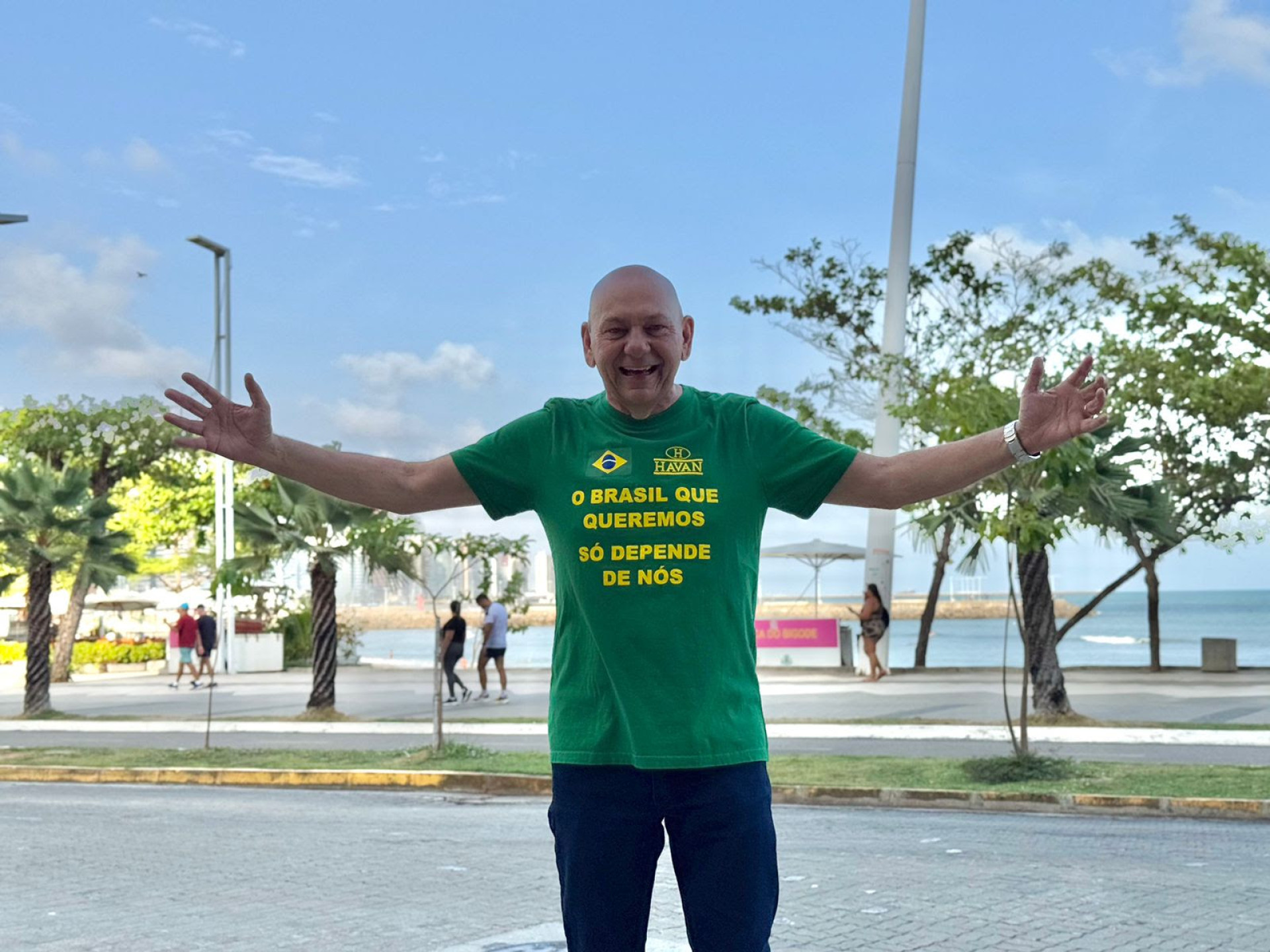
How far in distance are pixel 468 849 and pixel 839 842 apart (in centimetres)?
223

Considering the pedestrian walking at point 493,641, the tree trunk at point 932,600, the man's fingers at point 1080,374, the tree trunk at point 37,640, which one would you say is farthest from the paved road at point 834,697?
the man's fingers at point 1080,374

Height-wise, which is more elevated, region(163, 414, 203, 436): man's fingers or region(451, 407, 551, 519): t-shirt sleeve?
region(163, 414, 203, 436): man's fingers

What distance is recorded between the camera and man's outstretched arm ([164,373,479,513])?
3.29 metres

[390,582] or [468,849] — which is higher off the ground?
[390,582]

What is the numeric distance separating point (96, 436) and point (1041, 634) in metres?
29.9

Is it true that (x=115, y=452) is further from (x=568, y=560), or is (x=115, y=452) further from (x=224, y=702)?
(x=568, y=560)

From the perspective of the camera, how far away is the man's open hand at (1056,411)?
A: 3283 millimetres

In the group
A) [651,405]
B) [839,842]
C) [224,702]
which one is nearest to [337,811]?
[839,842]

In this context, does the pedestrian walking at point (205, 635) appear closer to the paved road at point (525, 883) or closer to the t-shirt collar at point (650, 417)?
the paved road at point (525, 883)

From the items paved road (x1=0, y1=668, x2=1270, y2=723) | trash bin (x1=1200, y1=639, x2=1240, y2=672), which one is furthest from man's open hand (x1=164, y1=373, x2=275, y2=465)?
trash bin (x1=1200, y1=639, x2=1240, y2=672)

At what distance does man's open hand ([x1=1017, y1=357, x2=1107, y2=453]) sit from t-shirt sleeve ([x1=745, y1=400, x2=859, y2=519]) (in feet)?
1.31

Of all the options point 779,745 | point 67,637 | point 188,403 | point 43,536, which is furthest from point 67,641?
point 188,403

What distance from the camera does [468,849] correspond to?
30.9 ft

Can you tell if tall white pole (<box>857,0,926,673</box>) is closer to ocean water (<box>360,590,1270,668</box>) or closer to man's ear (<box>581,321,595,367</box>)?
ocean water (<box>360,590,1270,668</box>)
